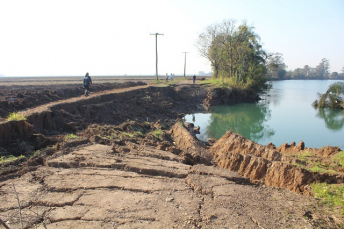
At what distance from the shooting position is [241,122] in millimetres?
21219

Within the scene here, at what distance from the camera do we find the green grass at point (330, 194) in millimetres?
4367

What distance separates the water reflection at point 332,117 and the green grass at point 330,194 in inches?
635

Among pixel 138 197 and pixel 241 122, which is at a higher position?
pixel 138 197

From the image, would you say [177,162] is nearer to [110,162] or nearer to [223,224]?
[110,162]

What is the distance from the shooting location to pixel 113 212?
3.93 metres

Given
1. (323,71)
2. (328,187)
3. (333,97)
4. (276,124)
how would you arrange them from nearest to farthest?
(328,187), (276,124), (333,97), (323,71)

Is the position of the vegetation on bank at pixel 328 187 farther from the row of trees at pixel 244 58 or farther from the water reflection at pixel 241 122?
the row of trees at pixel 244 58

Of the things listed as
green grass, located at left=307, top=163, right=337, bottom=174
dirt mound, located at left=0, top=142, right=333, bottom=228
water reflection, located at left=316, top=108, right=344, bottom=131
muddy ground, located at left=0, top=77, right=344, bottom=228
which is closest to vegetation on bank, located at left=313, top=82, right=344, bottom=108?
water reflection, located at left=316, top=108, right=344, bottom=131

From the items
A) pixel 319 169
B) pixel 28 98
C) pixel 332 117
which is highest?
pixel 28 98

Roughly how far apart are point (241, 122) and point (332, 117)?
31.0ft

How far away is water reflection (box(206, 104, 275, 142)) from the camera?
54.6 ft

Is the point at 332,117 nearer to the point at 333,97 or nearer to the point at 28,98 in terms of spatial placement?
the point at 333,97

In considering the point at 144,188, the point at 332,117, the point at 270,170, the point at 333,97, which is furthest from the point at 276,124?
the point at 144,188

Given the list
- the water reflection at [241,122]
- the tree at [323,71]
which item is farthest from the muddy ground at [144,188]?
the tree at [323,71]
